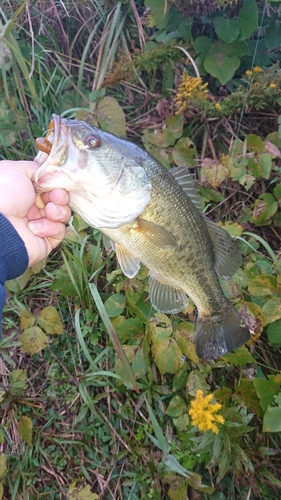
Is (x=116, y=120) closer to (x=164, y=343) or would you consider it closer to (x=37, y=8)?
(x=37, y=8)

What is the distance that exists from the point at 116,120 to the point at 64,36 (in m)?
1.05

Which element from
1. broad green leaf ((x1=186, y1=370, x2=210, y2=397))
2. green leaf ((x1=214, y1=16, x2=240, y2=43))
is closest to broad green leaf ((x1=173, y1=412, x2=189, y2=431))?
broad green leaf ((x1=186, y1=370, x2=210, y2=397))

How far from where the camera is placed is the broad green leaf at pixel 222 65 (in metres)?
2.78

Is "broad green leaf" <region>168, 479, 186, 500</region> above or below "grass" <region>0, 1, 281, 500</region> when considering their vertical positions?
below

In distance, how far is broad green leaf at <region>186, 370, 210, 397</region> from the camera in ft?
7.51

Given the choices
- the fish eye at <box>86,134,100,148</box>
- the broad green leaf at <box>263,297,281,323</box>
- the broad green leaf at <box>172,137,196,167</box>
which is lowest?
the broad green leaf at <box>263,297,281,323</box>

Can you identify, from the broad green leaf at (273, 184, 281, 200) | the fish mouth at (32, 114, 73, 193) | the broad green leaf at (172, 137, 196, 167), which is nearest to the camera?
the fish mouth at (32, 114, 73, 193)

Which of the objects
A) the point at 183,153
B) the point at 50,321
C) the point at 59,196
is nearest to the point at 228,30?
the point at 183,153

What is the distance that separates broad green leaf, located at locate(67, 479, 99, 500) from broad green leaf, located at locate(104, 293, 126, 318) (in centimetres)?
93

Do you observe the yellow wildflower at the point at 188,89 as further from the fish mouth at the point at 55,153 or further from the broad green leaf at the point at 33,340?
the broad green leaf at the point at 33,340

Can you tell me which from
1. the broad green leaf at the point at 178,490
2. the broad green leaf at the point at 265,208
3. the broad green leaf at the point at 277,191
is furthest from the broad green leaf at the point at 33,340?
the broad green leaf at the point at 277,191

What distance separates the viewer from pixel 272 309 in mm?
2209

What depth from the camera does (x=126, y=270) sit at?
1.80 m

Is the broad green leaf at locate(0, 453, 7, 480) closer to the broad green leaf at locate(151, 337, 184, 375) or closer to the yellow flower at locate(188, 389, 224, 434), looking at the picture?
the broad green leaf at locate(151, 337, 184, 375)
